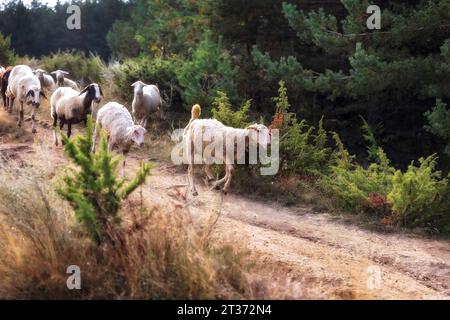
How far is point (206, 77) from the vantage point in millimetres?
→ 13219

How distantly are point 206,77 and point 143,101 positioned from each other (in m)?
1.98

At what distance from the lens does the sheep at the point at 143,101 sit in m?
12.0

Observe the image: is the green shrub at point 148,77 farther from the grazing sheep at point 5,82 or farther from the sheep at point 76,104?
the sheep at point 76,104

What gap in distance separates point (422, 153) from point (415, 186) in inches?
273

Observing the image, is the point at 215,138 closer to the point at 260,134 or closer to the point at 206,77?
the point at 260,134

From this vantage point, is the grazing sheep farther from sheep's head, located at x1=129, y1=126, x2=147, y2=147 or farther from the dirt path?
sheep's head, located at x1=129, y1=126, x2=147, y2=147

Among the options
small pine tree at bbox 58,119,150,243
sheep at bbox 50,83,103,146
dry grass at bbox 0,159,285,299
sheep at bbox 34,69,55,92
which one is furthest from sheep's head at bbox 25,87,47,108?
small pine tree at bbox 58,119,150,243

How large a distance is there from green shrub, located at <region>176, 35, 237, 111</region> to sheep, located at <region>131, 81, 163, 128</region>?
2.79ft

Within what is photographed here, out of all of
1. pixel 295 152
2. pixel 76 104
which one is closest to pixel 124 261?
pixel 295 152

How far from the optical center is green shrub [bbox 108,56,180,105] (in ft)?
48.9

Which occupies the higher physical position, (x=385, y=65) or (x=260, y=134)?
(x=385, y=65)

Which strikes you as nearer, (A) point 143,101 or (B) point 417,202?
(B) point 417,202

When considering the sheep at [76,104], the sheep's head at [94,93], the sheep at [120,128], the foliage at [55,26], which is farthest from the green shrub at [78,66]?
the foliage at [55,26]

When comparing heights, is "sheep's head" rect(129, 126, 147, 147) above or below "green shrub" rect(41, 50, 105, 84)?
below
